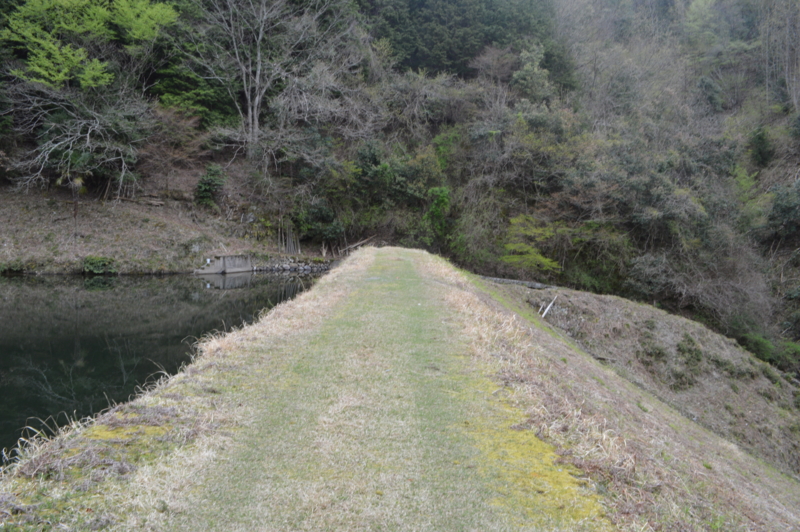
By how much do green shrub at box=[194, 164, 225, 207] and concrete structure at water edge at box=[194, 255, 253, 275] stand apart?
14.3 ft

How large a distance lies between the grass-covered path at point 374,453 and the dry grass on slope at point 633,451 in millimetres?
296

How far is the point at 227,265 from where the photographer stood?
24.0m

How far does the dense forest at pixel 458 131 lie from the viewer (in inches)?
856

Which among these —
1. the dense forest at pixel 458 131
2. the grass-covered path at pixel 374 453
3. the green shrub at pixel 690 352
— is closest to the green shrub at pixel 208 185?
the dense forest at pixel 458 131

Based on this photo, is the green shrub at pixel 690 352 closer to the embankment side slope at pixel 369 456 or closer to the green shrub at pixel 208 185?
the embankment side slope at pixel 369 456

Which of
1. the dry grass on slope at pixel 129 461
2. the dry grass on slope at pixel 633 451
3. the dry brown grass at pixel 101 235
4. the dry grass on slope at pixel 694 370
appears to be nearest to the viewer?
the dry grass on slope at pixel 129 461

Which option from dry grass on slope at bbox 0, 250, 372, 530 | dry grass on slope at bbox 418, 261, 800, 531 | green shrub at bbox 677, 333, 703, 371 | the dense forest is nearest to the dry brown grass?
the dense forest

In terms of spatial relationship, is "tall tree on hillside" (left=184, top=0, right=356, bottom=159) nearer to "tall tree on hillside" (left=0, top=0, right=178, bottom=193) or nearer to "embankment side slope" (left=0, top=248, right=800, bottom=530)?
"tall tree on hillside" (left=0, top=0, right=178, bottom=193)

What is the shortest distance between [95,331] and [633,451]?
12597 mm

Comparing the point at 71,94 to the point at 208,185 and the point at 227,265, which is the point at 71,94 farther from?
the point at 227,265

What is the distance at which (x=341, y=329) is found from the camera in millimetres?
7188

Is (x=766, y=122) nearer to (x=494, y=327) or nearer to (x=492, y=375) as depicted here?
(x=494, y=327)

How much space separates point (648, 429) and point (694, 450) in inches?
43.7

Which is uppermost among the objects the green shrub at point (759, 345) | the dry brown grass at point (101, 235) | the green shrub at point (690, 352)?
the dry brown grass at point (101, 235)
